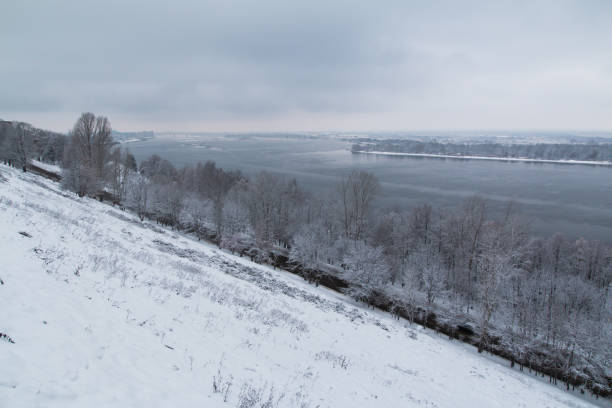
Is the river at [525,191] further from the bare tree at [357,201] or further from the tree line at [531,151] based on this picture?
the tree line at [531,151]

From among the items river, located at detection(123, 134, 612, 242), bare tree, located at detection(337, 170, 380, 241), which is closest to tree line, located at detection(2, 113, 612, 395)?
bare tree, located at detection(337, 170, 380, 241)

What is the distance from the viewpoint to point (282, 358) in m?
8.01

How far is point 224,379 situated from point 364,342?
8.46m

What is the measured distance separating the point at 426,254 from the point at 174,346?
32.1 meters

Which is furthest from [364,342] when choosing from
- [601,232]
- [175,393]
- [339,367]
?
[601,232]

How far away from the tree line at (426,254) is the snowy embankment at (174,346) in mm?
10658

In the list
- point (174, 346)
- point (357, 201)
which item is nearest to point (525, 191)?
point (357, 201)

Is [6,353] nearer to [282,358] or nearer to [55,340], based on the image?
[55,340]

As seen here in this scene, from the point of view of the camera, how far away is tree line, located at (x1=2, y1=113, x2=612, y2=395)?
22891 millimetres

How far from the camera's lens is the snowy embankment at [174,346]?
453 centimetres

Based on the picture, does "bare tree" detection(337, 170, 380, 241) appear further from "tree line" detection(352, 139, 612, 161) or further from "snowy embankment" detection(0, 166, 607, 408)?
"tree line" detection(352, 139, 612, 161)


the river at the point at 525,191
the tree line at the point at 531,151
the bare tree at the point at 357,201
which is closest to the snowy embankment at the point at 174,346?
the bare tree at the point at 357,201

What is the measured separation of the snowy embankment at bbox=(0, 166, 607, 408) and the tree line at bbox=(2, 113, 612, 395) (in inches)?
420

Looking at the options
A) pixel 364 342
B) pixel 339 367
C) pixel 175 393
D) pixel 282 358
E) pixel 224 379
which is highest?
pixel 175 393
